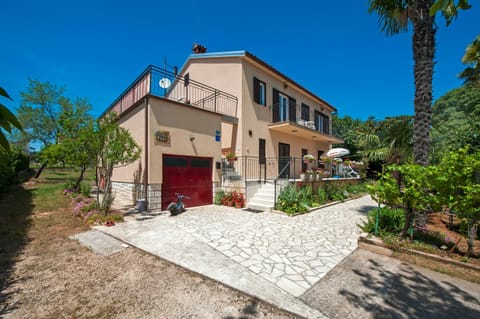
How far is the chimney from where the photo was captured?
13.5 metres

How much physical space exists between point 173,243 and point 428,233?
6.62 meters

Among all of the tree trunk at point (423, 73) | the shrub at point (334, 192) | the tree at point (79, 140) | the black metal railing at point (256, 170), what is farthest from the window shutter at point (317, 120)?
the tree at point (79, 140)

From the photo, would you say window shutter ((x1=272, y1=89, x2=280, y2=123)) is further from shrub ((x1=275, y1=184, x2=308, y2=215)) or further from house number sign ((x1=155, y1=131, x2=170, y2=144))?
house number sign ((x1=155, y1=131, x2=170, y2=144))

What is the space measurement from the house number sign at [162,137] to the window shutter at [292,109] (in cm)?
916

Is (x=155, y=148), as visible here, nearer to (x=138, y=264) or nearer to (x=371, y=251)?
(x=138, y=264)

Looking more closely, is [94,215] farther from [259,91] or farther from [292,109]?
[292,109]

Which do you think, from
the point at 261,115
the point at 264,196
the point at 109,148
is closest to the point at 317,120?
the point at 261,115

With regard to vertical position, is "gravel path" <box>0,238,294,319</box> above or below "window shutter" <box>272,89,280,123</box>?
below

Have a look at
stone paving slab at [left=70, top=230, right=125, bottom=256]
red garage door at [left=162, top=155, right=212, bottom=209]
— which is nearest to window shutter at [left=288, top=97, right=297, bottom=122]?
red garage door at [left=162, top=155, right=212, bottom=209]

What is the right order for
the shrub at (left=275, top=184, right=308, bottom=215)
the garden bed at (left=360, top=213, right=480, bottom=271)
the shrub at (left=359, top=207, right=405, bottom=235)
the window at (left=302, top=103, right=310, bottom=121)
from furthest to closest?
the window at (left=302, top=103, right=310, bottom=121) < the shrub at (left=275, top=184, right=308, bottom=215) < the shrub at (left=359, top=207, right=405, bottom=235) < the garden bed at (left=360, top=213, right=480, bottom=271)

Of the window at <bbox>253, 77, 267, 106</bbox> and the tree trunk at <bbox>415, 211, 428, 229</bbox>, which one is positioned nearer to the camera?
the tree trunk at <bbox>415, 211, 428, 229</bbox>

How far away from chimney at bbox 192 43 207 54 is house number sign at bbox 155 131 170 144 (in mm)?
7948

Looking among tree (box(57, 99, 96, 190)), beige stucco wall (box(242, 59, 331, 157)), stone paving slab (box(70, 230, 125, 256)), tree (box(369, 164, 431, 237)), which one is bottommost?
stone paving slab (box(70, 230, 125, 256))

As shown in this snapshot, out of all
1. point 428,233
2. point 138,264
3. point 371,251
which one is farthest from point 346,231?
point 138,264
